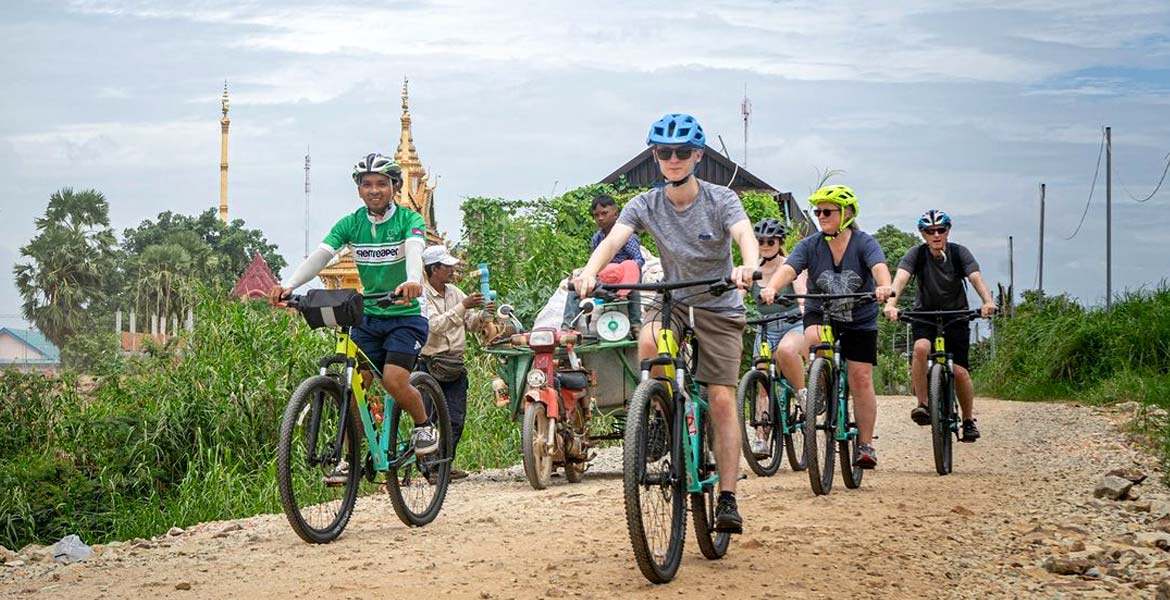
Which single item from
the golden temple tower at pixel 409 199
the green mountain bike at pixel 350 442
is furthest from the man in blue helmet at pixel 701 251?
the golden temple tower at pixel 409 199

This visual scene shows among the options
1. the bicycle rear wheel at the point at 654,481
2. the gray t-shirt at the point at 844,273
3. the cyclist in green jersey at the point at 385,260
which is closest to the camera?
the bicycle rear wheel at the point at 654,481

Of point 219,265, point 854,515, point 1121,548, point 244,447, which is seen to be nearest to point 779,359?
point 854,515

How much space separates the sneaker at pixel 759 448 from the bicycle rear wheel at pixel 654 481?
4281mm

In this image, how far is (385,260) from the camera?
27.7ft

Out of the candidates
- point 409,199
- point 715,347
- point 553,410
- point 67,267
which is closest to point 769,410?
point 553,410

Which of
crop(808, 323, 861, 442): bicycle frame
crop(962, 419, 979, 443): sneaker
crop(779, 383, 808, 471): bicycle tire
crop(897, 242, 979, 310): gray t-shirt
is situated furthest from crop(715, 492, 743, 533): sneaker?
crop(962, 419, 979, 443): sneaker

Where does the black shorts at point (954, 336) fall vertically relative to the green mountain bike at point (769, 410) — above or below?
above

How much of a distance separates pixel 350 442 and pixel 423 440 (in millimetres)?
637

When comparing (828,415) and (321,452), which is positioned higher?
(828,415)

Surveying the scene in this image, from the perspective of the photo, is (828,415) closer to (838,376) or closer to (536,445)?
(838,376)

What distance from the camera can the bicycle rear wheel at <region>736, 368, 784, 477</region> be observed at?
426 inches

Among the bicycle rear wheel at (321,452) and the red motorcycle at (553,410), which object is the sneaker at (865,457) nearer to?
the red motorcycle at (553,410)

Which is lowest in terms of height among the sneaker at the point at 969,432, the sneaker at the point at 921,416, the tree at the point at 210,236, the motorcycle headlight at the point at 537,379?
the sneaker at the point at 969,432

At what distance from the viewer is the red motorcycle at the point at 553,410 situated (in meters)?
10.5
